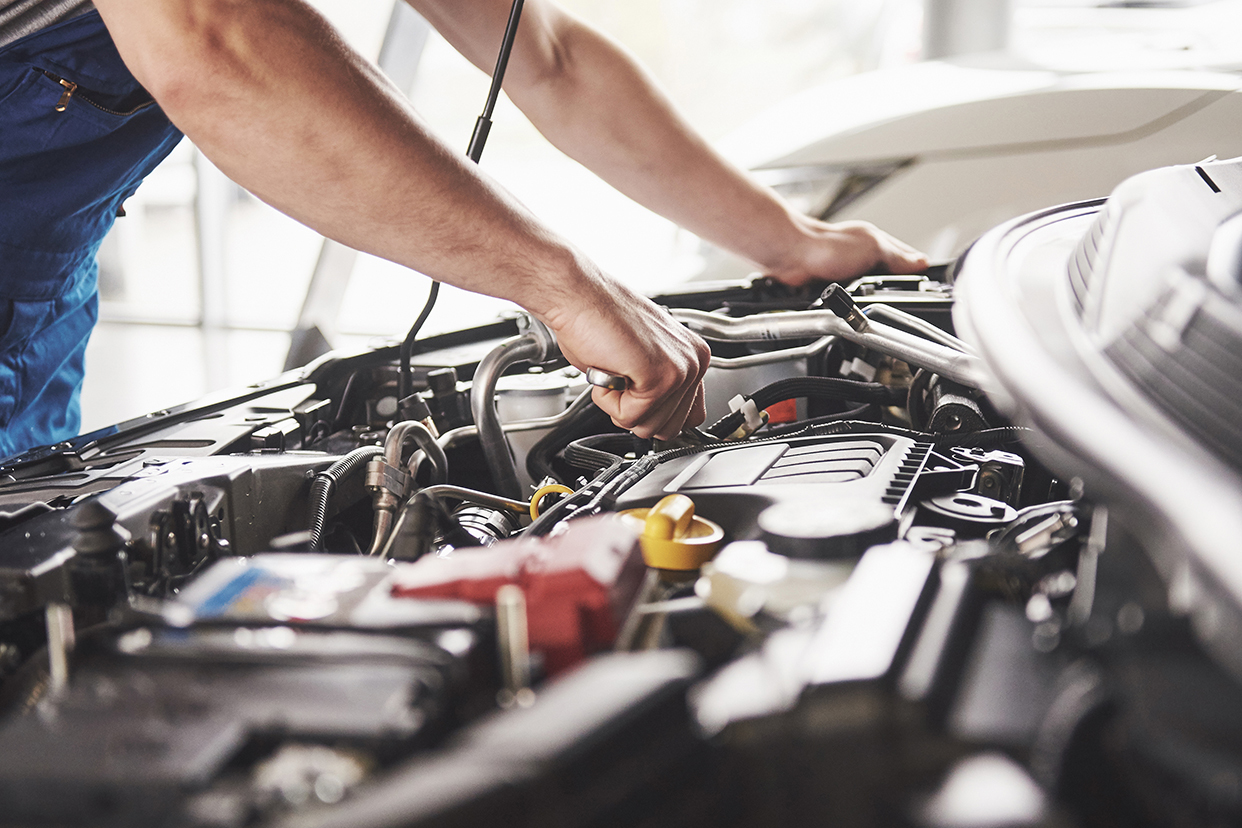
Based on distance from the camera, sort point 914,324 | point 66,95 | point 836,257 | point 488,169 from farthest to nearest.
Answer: point 488,169, point 836,257, point 66,95, point 914,324

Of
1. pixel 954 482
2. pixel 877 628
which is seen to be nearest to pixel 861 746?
pixel 877 628

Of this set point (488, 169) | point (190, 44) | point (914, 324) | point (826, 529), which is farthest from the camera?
point (488, 169)

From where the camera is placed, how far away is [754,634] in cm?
54

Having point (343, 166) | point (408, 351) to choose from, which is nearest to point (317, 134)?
point (343, 166)

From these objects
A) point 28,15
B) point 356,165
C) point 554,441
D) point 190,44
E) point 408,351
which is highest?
point 28,15

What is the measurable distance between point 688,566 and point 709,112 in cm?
769

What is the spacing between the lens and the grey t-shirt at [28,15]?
1.10 m

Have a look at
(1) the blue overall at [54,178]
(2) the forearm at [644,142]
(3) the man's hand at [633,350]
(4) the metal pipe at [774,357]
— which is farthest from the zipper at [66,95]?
(4) the metal pipe at [774,357]

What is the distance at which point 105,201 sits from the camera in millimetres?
1360

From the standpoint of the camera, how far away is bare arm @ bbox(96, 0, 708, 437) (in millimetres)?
792

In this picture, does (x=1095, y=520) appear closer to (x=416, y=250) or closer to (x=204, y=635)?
Result: (x=204, y=635)

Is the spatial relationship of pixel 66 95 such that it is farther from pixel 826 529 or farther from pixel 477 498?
pixel 826 529

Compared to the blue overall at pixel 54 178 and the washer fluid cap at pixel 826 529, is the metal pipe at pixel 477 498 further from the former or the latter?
the blue overall at pixel 54 178

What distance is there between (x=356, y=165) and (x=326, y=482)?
0.96 ft
